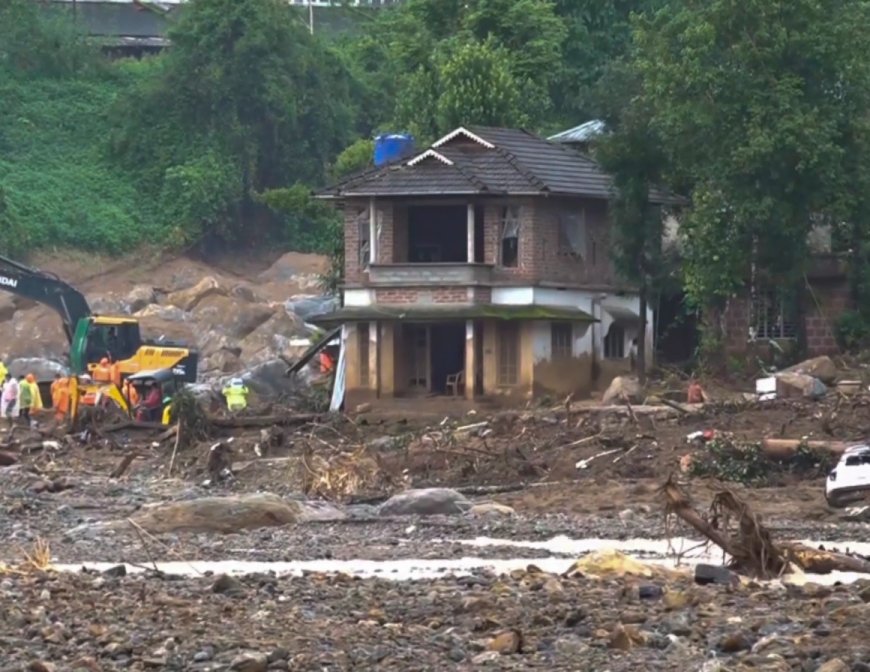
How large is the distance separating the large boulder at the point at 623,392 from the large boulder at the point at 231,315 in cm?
2354

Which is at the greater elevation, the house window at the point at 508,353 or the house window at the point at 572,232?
the house window at the point at 572,232

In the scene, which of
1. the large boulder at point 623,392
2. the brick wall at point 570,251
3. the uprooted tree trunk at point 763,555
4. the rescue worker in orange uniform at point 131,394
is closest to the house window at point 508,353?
the brick wall at point 570,251

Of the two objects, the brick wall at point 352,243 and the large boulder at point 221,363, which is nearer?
the brick wall at point 352,243

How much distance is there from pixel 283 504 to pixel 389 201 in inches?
865

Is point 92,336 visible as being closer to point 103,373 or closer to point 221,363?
point 103,373

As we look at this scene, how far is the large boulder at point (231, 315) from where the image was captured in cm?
6856

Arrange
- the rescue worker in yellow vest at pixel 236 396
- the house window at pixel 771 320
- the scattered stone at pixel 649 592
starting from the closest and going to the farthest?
the scattered stone at pixel 649 592
the rescue worker in yellow vest at pixel 236 396
the house window at pixel 771 320

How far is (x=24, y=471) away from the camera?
40375 millimetres

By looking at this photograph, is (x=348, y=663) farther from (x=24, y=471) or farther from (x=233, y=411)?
(x=233, y=411)

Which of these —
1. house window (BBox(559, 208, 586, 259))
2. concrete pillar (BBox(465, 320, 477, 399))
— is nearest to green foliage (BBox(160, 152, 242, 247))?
house window (BBox(559, 208, 586, 259))

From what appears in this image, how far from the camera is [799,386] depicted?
1647 inches

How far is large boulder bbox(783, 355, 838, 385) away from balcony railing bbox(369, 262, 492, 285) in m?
8.02

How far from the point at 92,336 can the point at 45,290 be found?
1.58 meters

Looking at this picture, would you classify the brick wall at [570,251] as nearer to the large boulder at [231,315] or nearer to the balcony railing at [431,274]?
the balcony railing at [431,274]
